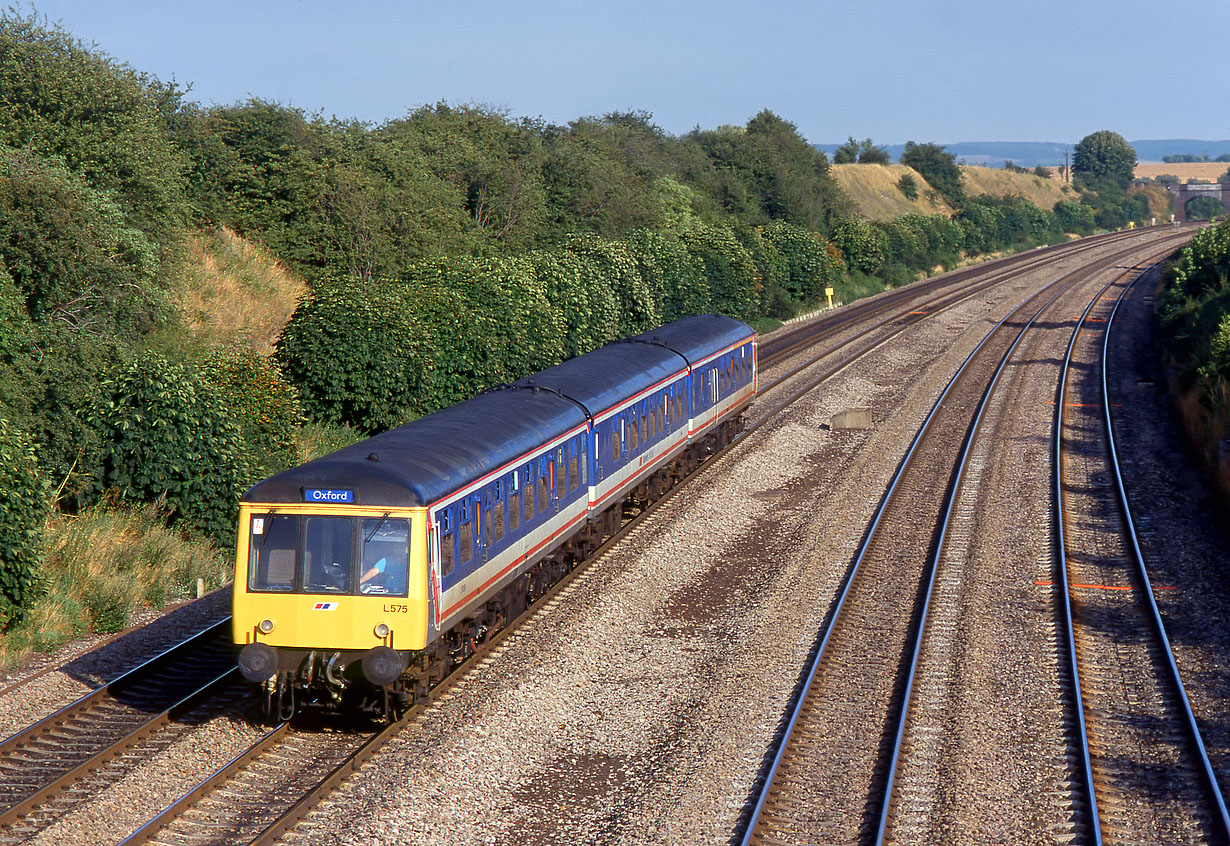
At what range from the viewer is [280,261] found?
1468 inches

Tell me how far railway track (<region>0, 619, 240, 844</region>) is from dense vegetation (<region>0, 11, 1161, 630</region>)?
2.64m

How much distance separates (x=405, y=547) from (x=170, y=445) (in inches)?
377

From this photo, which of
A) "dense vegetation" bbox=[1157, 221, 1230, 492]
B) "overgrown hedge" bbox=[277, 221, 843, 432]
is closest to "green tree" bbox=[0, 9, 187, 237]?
"overgrown hedge" bbox=[277, 221, 843, 432]

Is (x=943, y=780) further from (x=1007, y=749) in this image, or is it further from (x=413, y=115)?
(x=413, y=115)

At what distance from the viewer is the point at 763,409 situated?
3575 centimetres

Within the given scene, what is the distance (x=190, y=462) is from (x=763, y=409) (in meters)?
18.8

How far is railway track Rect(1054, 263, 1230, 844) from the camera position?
11320 mm

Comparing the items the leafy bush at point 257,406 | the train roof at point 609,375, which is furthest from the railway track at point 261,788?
the leafy bush at point 257,406

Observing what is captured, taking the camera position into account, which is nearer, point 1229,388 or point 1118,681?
point 1118,681

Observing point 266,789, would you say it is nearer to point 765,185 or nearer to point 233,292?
point 233,292

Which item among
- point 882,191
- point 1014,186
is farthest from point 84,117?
point 1014,186

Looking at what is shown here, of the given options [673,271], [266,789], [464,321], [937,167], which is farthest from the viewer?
[937,167]

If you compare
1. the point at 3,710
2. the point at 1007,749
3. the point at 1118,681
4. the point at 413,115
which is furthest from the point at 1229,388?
the point at 413,115

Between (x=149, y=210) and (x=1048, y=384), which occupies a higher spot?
(x=149, y=210)
